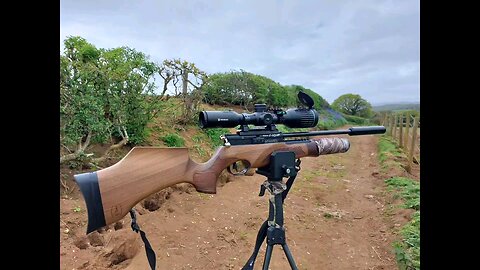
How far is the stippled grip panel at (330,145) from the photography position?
273cm

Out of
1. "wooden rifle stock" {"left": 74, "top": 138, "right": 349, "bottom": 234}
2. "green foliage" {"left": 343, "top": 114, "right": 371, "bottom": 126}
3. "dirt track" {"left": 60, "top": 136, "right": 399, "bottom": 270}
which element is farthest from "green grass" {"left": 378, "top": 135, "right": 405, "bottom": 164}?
"green foliage" {"left": 343, "top": 114, "right": 371, "bottom": 126}

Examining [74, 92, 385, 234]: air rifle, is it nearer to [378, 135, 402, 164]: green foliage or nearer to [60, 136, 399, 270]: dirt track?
[60, 136, 399, 270]: dirt track

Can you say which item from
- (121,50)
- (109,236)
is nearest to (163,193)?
(109,236)

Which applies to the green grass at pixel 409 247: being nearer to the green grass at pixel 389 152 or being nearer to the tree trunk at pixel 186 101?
the tree trunk at pixel 186 101

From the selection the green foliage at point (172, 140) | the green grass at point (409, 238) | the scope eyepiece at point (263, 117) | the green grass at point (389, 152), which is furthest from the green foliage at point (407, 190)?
the green foliage at point (172, 140)

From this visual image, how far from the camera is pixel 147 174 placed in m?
2.10

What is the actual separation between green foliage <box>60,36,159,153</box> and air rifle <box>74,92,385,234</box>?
279 centimetres

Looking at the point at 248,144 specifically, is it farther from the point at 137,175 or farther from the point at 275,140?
the point at 137,175

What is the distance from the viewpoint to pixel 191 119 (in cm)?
807

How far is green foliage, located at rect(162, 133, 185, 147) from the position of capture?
6.61 m

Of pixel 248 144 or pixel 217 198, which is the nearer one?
pixel 248 144

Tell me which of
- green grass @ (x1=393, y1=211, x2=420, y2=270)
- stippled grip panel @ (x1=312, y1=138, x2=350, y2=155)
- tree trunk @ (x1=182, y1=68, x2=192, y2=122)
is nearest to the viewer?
stippled grip panel @ (x1=312, y1=138, x2=350, y2=155)

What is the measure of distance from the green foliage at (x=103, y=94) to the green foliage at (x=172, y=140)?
0.52 meters

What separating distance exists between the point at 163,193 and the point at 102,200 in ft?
10.6
